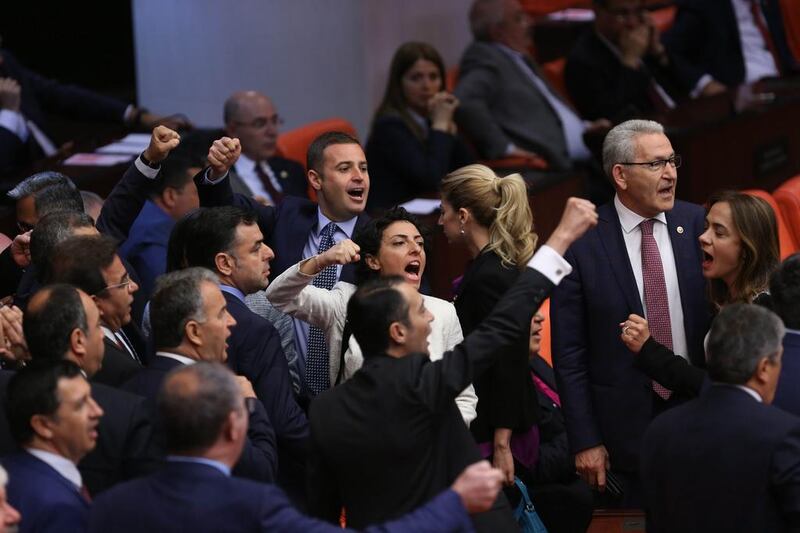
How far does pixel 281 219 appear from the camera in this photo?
451cm

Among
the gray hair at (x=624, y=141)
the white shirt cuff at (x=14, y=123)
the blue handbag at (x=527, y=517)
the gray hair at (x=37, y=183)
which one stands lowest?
the blue handbag at (x=527, y=517)

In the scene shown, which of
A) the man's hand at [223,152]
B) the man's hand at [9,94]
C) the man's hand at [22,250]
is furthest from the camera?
the man's hand at [9,94]

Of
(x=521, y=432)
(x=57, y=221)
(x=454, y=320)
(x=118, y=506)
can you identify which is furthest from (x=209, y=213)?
(x=118, y=506)

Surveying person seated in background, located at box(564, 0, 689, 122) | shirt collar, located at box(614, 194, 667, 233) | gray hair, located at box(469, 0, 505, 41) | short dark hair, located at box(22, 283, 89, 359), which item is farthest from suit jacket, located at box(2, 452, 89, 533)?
person seated in background, located at box(564, 0, 689, 122)

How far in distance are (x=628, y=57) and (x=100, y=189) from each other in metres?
2.97

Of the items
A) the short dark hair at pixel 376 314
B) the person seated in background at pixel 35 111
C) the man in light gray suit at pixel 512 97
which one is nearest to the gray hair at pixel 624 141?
the short dark hair at pixel 376 314

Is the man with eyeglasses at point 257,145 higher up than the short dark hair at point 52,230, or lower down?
lower down

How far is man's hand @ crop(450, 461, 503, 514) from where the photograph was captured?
286 cm

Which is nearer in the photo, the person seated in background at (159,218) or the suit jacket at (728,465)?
the suit jacket at (728,465)

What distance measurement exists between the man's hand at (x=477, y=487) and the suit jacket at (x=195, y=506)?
10 centimetres

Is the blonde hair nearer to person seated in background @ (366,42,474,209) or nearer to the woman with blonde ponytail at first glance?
the woman with blonde ponytail

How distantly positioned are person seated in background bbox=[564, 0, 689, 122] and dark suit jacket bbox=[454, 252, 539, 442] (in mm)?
3519

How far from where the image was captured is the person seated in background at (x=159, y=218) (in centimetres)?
493

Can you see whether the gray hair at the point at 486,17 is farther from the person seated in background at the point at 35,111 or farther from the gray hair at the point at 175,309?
the gray hair at the point at 175,309
